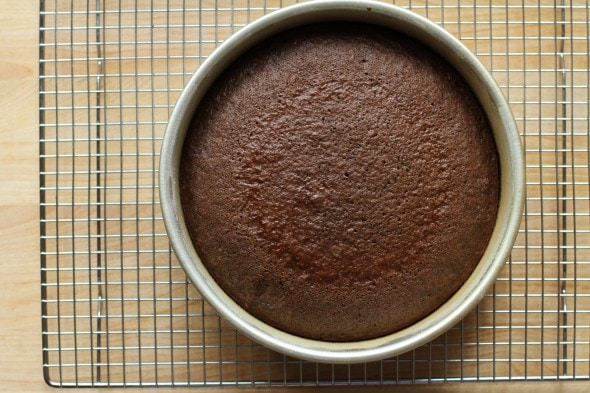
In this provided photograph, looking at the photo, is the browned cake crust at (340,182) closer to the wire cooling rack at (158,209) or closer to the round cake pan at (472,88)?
the round cake pan at (472,88)

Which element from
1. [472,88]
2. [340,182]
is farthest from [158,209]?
[472,88]

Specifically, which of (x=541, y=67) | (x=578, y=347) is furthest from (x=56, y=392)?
(x=541, y=67)

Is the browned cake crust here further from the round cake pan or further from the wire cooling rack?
the wire cooling rack

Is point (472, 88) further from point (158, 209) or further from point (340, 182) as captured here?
point (158, 209)

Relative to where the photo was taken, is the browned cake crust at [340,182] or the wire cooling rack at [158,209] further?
the wire cooling rack at [158,209]

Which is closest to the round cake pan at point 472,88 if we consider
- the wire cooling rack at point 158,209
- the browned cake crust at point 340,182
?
the browned cake crust at point 340,182
